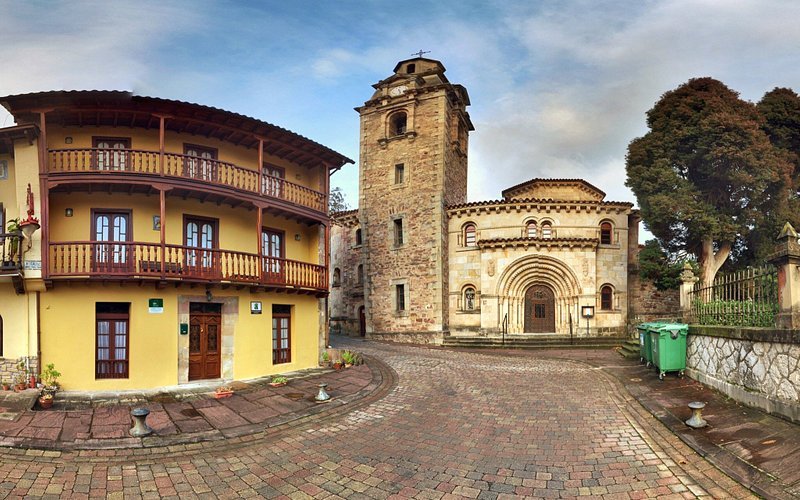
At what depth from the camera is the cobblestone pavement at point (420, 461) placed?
5.91 meters

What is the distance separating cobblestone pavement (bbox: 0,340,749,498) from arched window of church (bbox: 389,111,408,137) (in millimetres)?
19712

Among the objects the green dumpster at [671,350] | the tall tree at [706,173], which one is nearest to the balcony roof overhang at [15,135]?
the green dumpster at [671,350]

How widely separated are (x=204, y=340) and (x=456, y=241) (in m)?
15.5

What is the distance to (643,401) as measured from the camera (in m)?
9.90

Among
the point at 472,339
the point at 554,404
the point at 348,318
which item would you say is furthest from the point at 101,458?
the point at 348,318

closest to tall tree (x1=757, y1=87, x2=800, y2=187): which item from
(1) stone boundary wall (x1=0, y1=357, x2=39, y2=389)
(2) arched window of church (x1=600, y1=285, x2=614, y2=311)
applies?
(2) arched window of church (x1=600, y1=285, x2=614, y2=311)

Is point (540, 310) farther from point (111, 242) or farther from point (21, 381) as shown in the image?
point (21, 381)

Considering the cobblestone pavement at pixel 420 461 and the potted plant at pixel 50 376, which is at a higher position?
the potted plant at pixel 50 376

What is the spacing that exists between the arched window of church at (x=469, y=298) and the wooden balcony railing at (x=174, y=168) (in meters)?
12.7

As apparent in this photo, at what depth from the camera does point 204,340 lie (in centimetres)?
1296

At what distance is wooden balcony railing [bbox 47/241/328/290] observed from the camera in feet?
36.6

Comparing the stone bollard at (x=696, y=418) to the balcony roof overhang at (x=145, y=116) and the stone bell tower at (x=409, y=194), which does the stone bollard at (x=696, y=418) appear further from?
the stone bell tower at (x=409, y=194)

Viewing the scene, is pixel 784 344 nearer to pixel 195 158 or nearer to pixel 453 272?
pixel 195 158

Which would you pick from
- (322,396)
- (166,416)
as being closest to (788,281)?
(322,396)
